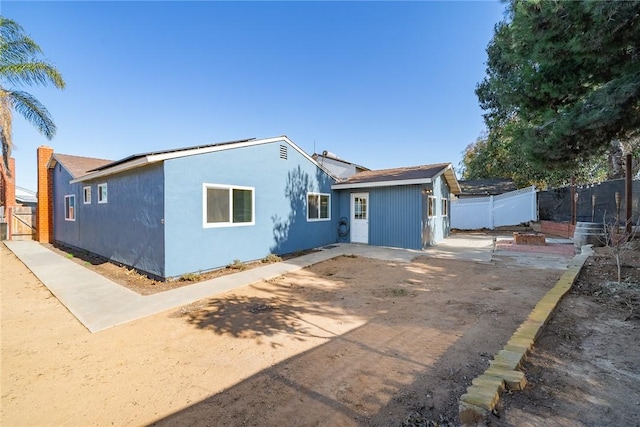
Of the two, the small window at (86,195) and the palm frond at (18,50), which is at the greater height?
the palm frond at (18,50)

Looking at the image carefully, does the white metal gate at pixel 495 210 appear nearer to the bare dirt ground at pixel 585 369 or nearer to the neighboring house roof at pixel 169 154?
the bare dirt ground at pixel 585 369

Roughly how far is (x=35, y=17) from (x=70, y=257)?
819cm

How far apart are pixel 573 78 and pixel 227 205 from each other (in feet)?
26.8

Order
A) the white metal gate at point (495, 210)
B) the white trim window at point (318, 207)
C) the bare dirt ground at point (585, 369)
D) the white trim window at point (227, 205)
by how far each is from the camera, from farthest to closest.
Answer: the white metal gate at point (495, 210)
the white trim window at point (318, 207)
the white trim window at point (227, 205)
the bare dirt ground at point (585, 369)

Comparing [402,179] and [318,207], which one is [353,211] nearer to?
[318,207]

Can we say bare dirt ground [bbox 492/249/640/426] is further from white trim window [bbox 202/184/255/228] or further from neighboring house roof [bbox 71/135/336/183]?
neighboring house roof [bbox 71/135/336/183]

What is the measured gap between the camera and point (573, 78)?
17.6 ft

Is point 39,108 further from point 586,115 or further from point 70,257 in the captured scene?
point 586,115

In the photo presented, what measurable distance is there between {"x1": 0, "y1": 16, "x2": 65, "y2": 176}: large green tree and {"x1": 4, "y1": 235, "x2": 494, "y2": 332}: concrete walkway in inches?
203

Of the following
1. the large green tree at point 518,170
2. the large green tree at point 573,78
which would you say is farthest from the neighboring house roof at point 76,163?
the large green tree at point 518,170

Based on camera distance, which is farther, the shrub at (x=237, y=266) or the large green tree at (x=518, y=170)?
the large green tree at (x=518, y=170)

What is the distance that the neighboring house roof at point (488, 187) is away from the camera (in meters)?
19.2

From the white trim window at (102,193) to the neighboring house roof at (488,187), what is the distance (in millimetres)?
20209

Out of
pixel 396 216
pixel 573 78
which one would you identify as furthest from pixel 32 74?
pixel 573 78
